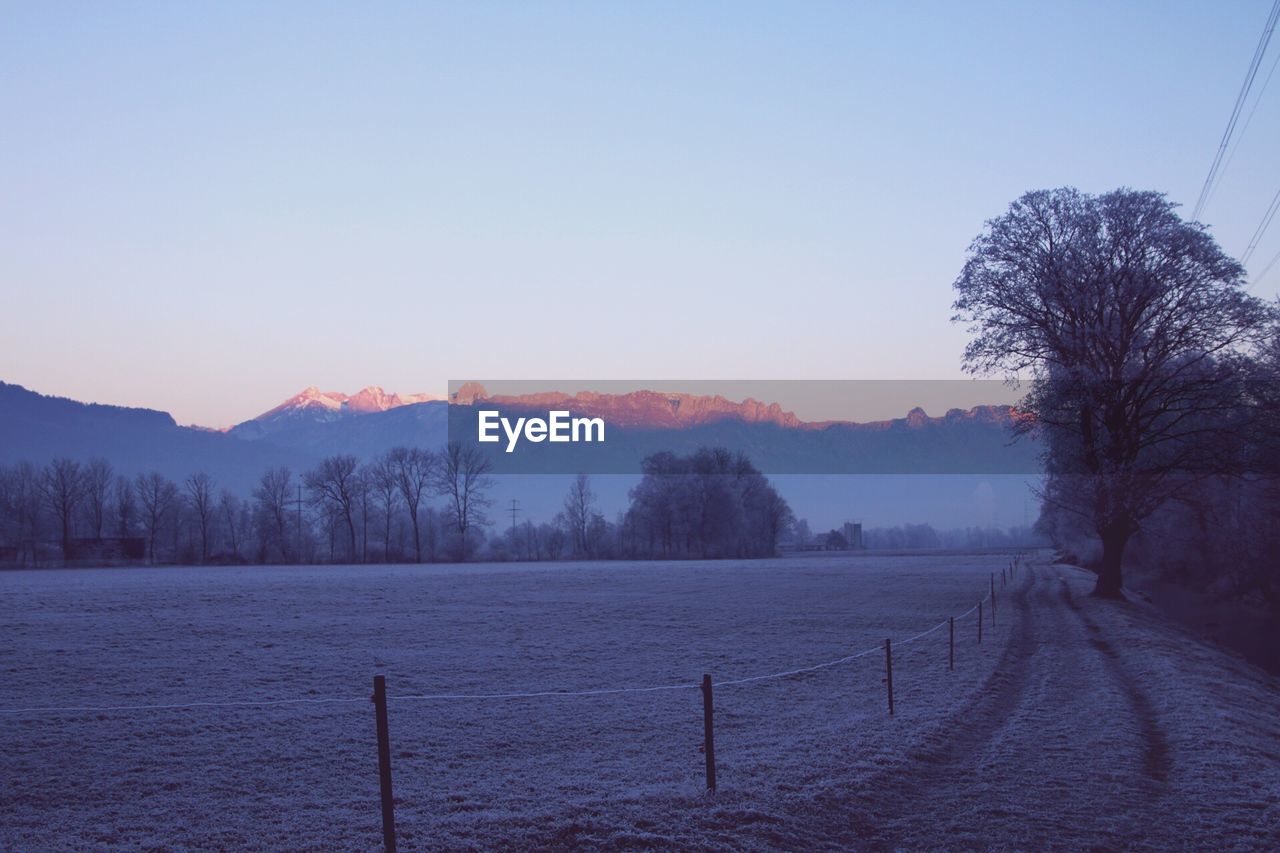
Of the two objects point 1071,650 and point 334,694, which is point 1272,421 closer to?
point 1071,650

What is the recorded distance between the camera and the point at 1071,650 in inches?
1077

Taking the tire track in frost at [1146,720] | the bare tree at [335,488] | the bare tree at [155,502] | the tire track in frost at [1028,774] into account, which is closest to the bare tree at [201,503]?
the bare tree at [155,502]

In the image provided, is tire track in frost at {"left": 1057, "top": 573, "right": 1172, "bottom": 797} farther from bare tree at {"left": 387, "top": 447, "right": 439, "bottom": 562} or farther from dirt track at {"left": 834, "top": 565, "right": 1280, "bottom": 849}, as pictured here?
bare tree at {"left": 387, "top": 447, "right": 439, "bottom": 562}

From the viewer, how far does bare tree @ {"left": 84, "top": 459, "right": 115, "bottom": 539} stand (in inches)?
6058

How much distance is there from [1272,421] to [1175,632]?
9509mm

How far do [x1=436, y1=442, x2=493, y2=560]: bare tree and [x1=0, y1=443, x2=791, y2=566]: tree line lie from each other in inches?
7.1

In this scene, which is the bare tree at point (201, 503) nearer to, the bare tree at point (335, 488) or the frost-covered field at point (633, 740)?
the bare tree at point (335, 488)

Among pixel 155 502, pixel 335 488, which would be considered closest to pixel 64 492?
pixel 155 502

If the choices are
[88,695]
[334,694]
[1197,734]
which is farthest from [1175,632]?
[88,695]

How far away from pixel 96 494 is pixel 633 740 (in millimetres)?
168333

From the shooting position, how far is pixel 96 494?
15950cm

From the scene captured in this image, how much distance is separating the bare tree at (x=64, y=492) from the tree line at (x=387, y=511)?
28cm

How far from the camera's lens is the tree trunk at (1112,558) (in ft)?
137

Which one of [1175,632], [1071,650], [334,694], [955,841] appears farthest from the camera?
[1175,632]
